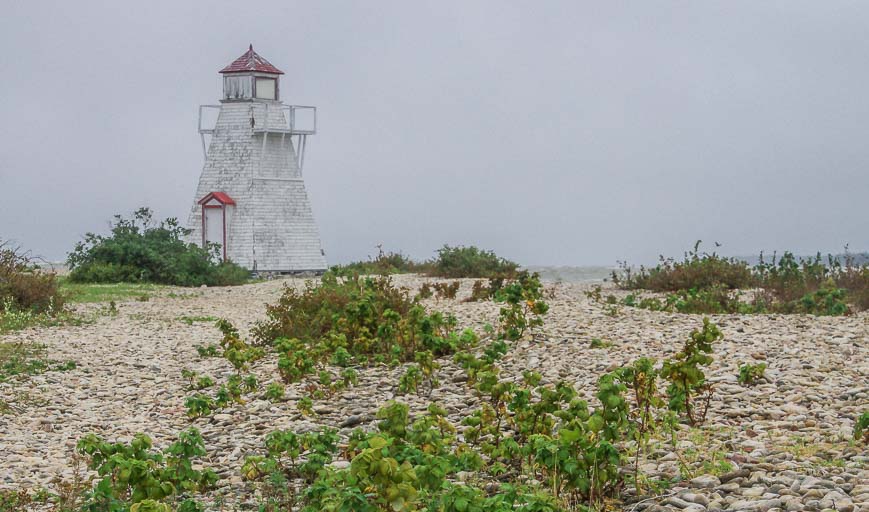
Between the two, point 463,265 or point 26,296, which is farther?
point 463,265

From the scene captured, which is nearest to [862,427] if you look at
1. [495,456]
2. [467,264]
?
[495,456]

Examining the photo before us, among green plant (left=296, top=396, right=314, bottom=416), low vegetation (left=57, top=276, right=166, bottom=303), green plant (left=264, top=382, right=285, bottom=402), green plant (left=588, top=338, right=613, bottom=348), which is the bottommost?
green plant (left=296, top=396, right=314, bottom=416)

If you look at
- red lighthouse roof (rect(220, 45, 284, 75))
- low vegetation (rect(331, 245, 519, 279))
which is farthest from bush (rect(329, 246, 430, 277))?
red lighthouse roof (rect(220, 45, 284, 75))

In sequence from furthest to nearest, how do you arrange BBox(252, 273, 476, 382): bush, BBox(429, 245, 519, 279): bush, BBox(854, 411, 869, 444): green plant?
BBox(429, 245, 519, 279): bush, BBox(252, 273, 476, 382): bush, BBox(854, 411, 869, 444): green plant

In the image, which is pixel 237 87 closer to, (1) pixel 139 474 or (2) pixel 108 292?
(2) pixel 108 292

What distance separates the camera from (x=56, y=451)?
8438 mm

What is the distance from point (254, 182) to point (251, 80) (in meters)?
3.74

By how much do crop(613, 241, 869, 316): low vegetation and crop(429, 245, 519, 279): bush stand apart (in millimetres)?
3834

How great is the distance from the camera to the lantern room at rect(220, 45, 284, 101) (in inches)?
1441

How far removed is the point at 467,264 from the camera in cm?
2691

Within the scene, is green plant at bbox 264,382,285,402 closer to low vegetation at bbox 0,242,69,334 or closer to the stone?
the stone

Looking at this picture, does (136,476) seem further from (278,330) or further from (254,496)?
(278,330)

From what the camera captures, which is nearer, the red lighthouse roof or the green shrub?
the green shrub

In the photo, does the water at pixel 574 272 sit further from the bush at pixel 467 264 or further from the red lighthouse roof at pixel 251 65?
the red lighthouse roof at pixel 251 65
